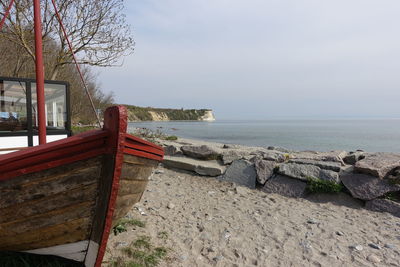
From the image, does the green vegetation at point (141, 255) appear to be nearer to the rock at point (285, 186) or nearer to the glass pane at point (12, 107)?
the glass pane at point (12, 107)

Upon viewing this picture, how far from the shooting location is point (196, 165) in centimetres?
766

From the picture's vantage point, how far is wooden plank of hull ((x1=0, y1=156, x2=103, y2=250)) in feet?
7.86

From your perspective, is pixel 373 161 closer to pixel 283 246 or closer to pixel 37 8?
pixel 283 246

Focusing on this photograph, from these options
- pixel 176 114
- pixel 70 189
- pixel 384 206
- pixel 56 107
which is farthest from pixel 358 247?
pixel 176 114

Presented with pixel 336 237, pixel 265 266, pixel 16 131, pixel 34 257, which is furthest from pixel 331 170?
pixel 16 131

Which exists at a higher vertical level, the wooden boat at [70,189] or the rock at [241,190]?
the wooden boat at [70,189]

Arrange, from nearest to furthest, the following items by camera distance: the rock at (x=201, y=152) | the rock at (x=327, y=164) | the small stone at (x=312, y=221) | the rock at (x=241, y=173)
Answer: the small stone at (x=312, y=221), the rock at (x=327, y=164), the rock at (x=241, y=173), the rock at (x=201, y=152)

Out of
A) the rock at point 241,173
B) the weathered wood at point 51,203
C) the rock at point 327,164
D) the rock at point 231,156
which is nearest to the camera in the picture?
the weathered wood at point 51,203

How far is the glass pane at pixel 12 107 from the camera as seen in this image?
439 cm

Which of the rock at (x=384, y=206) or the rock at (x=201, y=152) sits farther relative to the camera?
the rock at (x=201, y=152)

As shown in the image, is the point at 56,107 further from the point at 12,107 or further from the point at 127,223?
the point at 127,223

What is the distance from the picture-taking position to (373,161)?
233 inches

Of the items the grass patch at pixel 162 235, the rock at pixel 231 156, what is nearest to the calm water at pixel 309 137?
the rock at pixel 231 156

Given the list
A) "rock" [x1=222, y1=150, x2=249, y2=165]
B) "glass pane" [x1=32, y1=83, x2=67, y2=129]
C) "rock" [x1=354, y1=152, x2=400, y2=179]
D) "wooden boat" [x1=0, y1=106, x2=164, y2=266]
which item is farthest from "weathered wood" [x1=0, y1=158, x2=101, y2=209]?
"rock" [x1=222, y1=150, x2=249, y2=165]
